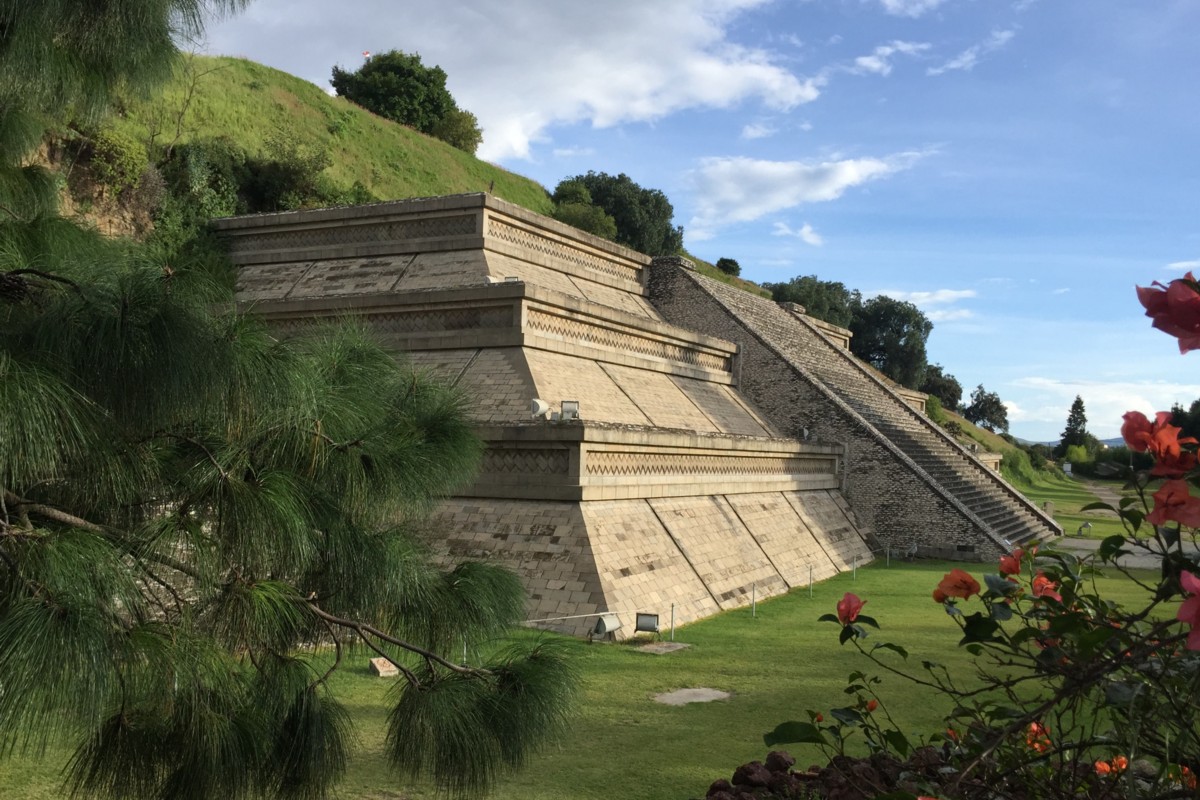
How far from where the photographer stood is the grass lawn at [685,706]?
5535mm

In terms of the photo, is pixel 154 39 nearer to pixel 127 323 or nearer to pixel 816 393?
pixel 127 323

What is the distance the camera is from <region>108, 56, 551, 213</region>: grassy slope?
79.4ft

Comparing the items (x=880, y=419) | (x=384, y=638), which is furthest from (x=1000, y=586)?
(x=880, y=419)

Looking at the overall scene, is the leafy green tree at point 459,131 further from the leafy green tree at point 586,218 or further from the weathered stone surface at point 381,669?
the weathered stone surface at point 381,669

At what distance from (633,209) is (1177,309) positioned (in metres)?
41.4

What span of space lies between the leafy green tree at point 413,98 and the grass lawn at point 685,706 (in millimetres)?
32352

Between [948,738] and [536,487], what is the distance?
709 cm

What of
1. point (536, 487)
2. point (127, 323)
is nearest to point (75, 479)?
point (127, 323)

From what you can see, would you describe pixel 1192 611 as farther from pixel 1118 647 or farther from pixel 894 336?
pixel 894 336

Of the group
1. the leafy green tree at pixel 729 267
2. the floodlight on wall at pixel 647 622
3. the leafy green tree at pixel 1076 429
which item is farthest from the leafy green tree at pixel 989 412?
the floodlight on wall at pixel 647 622

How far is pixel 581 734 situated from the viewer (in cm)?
656

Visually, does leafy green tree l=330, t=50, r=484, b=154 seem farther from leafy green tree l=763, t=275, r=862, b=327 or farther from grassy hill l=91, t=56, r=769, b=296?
leafy green tree l=763, t=275, r=862, b=327

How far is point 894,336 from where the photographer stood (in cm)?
6281

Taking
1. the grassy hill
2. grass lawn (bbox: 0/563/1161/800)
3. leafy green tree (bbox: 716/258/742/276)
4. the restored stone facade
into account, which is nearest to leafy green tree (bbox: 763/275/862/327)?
leafy green tree (bbox: 716/258/742/276)
